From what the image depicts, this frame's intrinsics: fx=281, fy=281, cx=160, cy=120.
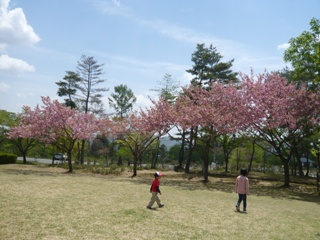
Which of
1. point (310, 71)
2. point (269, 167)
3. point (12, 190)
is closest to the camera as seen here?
point (12, 190)

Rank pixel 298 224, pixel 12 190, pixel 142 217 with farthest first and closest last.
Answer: pixel 12 190 < pixel 298 224 < pixel 142 217

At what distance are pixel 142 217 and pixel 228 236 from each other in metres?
2.65

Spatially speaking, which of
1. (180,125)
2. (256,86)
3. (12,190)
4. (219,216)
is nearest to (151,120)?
(180,125)

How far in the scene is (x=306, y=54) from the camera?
21.0 metres

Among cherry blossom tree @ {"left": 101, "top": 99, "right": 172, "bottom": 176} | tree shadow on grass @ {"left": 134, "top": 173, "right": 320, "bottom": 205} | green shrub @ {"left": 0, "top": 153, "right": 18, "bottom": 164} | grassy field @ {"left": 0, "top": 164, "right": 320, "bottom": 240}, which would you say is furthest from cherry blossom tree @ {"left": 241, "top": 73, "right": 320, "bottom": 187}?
green shrub @ {"left": 0, "top": 153, "right": 18, "bottom": 164}

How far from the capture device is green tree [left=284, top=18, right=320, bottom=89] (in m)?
19.9

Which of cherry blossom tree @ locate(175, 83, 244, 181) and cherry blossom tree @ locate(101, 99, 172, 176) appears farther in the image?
cherry blossom tree @ locate(101, 99, 172, 176)

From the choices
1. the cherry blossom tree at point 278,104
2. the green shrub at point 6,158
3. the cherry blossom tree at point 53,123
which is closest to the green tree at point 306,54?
the cherry blossom tree at point 278,104

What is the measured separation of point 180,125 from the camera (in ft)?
82.8

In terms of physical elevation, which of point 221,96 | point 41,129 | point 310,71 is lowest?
point 41,129

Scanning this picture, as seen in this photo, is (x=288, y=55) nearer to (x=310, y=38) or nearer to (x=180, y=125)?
(x=310, y=38)

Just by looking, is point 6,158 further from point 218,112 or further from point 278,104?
point 278,104

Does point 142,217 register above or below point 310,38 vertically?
below

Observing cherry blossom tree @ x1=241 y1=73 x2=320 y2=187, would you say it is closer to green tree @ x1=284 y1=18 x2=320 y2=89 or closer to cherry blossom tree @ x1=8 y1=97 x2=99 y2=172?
green tree @ x1=284 y1=18 x2=320 y2=89
